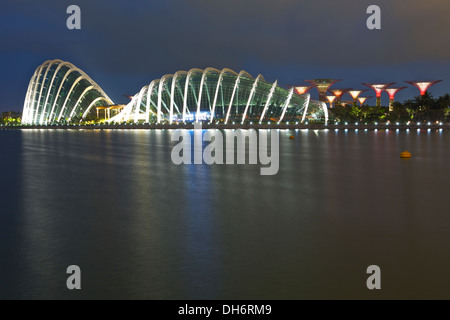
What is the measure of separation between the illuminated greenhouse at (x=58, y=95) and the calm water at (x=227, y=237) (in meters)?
108

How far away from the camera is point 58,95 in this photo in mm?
122375

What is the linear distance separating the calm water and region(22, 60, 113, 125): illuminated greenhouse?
10849 centimetres

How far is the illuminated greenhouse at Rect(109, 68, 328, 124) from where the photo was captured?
344 feet

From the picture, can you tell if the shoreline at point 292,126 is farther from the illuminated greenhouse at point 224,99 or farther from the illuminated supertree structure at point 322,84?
the illuminated supertree structure at point 322,84

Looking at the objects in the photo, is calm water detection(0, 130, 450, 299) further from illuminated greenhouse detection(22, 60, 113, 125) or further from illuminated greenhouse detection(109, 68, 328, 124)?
illuminated greenhouse detection(22, 60, 113, 125)

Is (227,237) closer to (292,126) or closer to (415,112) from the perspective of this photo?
(292,126)

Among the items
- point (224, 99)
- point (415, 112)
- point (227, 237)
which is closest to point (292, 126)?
point (224, 99)

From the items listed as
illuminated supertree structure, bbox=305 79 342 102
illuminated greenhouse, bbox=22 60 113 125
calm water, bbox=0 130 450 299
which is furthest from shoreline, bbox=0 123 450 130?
calm water, bbox=0 130 450 299

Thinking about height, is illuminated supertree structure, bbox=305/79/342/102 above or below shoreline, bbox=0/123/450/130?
above

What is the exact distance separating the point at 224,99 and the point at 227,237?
316 ft

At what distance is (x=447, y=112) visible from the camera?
11656cm
